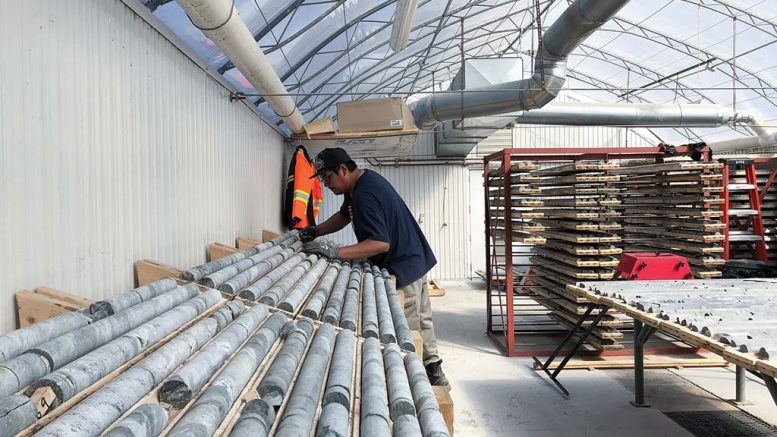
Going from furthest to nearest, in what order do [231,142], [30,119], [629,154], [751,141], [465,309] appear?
[751,141] < [465,309] < [629,154] < [231,142] < [30,119]

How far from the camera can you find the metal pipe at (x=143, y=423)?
3.58ft

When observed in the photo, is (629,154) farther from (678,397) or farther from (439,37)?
(439,37)

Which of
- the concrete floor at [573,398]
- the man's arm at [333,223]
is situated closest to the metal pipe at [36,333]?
the man's arm at [333,223]

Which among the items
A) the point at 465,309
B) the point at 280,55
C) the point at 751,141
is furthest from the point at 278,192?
the point at 751,141

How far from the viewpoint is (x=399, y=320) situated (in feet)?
8.66

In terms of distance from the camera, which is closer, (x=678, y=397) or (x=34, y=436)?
(x=34, y=436)

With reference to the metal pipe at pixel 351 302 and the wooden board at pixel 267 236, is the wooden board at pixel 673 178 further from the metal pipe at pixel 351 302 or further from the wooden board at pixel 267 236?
the metal pipe at pixel 351 302

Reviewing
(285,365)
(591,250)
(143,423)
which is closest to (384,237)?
(285,365)

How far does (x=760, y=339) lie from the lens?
303cm

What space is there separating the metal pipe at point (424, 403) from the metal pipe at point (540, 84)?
4687mm

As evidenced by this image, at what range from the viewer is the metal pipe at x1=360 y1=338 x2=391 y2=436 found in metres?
1.29

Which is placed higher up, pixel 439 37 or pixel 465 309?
pixel 439 37

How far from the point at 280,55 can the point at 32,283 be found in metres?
4.70

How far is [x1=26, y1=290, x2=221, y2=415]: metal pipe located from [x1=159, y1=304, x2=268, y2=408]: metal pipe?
0.59 feet
